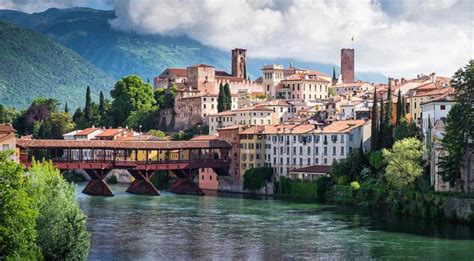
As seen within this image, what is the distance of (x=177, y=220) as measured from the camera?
61.1m

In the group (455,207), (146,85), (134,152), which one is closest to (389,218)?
(455,207)

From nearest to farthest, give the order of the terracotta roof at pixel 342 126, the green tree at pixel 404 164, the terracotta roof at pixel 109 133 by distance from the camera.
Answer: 1. the green tree at pixel 404 164
2. the terracotta roof at pixel 342 126
3. the terracotta roof at pixel 109 133

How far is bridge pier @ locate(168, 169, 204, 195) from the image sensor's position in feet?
291

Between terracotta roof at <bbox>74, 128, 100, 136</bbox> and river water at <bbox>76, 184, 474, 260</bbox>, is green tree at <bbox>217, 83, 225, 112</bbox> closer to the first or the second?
terracotta roof at <bbox>74, 128, 100, 136</bbox>

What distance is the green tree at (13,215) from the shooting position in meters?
29.8

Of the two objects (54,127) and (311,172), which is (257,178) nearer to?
(311,172)

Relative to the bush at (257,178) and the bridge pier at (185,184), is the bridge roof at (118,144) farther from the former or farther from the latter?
the bush at (257,178)

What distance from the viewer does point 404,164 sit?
214 ft

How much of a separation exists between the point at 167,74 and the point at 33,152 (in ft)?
177

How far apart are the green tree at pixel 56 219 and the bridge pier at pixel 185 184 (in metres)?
50.8

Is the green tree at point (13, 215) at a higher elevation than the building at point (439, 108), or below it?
below

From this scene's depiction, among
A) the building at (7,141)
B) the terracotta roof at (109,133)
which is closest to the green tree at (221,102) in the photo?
the terracotta roof at (109,133)

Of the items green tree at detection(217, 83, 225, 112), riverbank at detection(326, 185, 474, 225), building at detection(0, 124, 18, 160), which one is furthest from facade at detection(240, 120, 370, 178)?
building at detection(0, 124, 18, 160)

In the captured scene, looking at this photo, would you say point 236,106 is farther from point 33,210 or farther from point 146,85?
point 33,210
